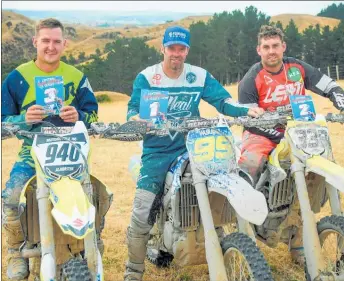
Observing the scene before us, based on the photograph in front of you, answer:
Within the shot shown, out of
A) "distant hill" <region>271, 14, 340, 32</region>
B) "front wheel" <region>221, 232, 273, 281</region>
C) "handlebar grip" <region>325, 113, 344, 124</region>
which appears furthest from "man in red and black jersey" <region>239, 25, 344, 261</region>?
"distant hill" <region>271, 14, 340, 32</region>

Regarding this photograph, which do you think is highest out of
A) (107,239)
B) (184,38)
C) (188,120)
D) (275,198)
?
(184,38)

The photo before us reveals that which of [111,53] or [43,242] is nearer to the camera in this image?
[43,242]

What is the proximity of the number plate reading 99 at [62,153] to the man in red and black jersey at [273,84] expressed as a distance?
66.6 inches

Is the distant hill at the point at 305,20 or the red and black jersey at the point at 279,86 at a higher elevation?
the distant hill at the point at 305,20

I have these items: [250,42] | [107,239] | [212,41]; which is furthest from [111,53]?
[107,239]

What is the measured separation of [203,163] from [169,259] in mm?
1844

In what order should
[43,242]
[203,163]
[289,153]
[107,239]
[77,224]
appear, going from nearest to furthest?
[77,224], [43,242], [203,163], [289,153], [107,239]

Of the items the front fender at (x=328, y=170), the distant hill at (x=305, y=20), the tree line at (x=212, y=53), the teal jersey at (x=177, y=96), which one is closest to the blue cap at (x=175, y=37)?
the teal jersey at (x=177, y=96)


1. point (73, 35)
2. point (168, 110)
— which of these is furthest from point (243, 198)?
point (73, 35)

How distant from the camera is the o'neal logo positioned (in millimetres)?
4648

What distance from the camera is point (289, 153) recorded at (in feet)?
13.2

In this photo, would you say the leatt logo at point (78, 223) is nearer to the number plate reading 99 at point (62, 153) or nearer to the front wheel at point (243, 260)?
the number plate reading 99 at point (62, 153)

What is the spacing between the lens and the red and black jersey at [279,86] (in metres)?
4.58

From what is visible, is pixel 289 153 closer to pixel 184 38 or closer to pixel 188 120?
pixel 188 120
